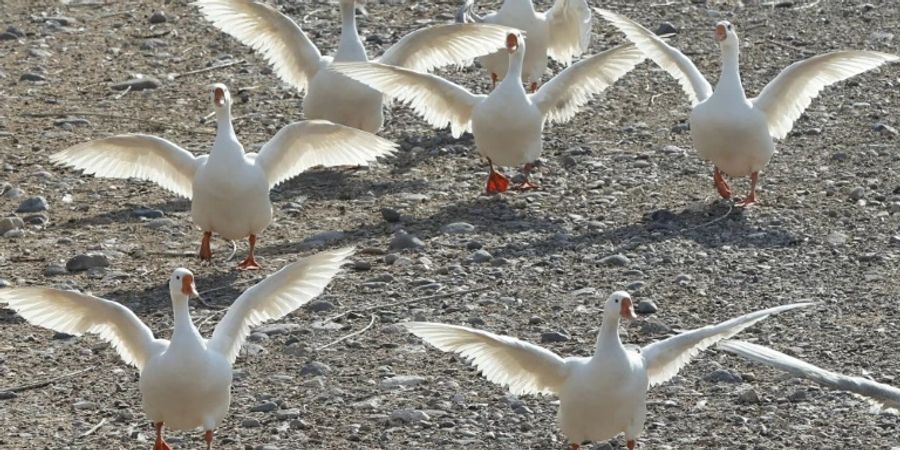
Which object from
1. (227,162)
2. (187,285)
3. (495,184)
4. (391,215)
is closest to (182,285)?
(187,285)

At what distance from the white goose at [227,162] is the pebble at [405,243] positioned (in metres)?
0.52

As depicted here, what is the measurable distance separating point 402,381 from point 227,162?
2112 mm

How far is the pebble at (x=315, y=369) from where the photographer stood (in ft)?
27.9

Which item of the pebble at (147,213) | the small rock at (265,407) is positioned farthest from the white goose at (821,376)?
the pebble at (147,213)

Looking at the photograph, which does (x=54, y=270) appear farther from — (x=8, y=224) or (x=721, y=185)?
(x=721, y=185)

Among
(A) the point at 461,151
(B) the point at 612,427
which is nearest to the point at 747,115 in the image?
(A) the point at 461,151

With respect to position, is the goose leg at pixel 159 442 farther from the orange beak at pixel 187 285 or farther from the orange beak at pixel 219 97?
the orange beak at pixel 219 97

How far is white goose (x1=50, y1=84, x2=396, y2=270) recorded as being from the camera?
9.86m

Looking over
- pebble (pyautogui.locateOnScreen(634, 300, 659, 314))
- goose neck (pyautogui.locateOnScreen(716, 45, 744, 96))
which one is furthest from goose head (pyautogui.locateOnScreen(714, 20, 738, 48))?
pebble (pyautogui.locateOnScreen(634, 300, 659, 314))

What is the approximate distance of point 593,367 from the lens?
23.9 ft

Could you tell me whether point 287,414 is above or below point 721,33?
below

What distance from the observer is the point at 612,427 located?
23.9 ft

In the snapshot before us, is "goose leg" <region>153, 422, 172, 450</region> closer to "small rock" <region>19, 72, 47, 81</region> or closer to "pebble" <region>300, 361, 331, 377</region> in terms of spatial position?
"pebble" <region>300, 361, 331, 377</region>

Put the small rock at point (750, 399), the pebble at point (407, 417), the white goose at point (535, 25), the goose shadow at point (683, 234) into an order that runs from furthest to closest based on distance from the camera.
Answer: the white goose at point (535, 25) → the goose shadow at point (683, 234) → the small rock at point (750, 399) → the pebble at point (407, 417)
